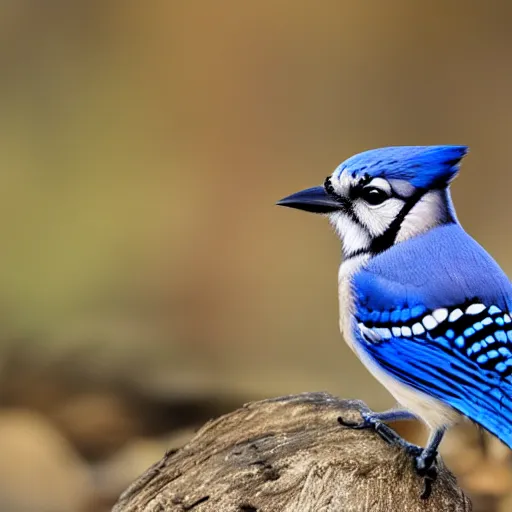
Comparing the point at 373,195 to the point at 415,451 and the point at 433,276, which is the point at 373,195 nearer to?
the point at 433,276

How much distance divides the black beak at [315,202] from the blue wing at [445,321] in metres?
0.11

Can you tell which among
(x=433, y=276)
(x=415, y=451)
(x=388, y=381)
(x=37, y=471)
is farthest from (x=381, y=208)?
(x=37, y=471)

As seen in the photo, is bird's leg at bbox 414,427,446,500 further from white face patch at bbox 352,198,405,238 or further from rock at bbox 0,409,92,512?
rock at bbox 0,409,92,512

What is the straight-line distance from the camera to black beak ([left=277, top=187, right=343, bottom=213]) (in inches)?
43.1

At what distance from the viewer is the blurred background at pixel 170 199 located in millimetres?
1673

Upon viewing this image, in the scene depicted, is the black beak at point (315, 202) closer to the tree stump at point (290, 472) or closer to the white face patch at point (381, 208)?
the white face patch at point (381, 208)

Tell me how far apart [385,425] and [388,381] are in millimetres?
84

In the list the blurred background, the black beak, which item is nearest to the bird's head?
the black beak

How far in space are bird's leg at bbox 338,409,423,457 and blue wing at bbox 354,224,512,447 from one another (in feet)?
0.32

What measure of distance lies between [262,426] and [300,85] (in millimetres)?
916

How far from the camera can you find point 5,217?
5.89 feet

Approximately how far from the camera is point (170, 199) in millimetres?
1784

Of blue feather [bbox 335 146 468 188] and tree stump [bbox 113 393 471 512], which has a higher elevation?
blue feather [bbox 335 146 468 188]

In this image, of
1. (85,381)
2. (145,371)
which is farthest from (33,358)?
(145,371)
